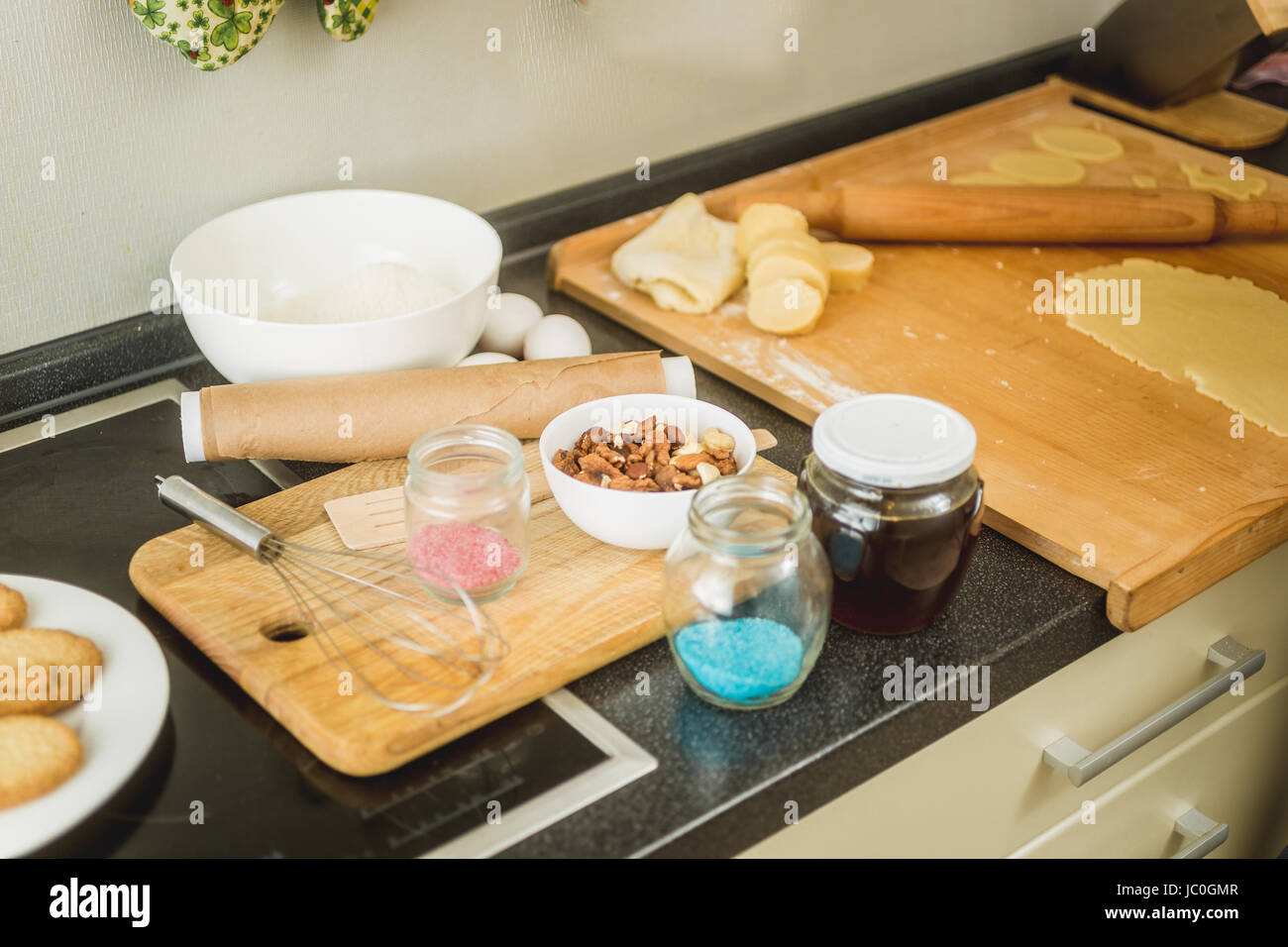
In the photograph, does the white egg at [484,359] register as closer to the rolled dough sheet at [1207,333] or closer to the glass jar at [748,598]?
the glass jar at [748,598]

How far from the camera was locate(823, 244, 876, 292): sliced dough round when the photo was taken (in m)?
1.16

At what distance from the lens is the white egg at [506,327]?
1.04 m

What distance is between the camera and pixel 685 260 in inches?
45.3

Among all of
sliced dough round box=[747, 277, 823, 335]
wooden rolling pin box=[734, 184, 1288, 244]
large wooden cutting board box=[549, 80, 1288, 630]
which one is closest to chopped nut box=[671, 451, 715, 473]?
large wooden cutting board box=[549, 80, 1288, 630]

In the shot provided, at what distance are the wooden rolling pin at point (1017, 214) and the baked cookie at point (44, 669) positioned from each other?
2.73 feet

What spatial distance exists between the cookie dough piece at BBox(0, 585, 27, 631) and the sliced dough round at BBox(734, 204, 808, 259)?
728 mm

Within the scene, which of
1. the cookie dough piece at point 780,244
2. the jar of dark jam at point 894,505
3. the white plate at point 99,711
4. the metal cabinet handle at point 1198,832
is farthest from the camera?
the cookie dough piece at point 780,244

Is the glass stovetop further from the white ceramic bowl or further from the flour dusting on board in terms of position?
the flour dusting on board

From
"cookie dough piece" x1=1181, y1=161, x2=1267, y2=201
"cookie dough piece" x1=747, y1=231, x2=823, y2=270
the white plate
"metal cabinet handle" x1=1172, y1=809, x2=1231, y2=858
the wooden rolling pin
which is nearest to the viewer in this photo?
the white plate

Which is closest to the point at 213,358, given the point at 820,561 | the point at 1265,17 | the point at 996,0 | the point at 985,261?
the point at 820,561

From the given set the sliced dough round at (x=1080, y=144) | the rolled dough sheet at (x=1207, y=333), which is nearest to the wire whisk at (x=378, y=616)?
the rolled dough sheet at (x=1207, y=333)

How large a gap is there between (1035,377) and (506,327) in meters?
0.47

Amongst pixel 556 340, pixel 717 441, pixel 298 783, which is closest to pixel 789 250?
pixel 556 340
